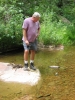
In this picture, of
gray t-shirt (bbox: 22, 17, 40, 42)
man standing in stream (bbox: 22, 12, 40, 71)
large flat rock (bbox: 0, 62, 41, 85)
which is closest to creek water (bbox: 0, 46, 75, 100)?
large flat rock (bbox: 0, 62, 41, 85)

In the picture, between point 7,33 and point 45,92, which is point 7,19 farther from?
point 45,92

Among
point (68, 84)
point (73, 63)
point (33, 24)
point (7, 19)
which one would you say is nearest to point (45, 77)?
point (68, 84)

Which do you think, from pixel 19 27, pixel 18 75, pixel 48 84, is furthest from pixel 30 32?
pixel 19 27

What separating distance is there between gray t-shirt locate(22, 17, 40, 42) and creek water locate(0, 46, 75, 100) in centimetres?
125

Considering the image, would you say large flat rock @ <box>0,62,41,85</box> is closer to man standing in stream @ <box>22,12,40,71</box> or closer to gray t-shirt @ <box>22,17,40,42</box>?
man standing in stream @ <box>22,12,40,71</box>

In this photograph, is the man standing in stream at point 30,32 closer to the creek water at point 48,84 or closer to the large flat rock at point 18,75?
the large flat rock at point 18,75

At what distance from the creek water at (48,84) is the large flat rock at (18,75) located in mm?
188

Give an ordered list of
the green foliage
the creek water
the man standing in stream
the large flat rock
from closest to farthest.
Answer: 1. the creek water
2. the large flat rock
3. the man standing in stream
4. the green foliage

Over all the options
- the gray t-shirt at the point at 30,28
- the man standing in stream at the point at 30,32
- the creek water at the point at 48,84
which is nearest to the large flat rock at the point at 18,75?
the creek water at the point at 48,84

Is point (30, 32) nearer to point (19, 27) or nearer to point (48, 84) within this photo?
point (48, 84)

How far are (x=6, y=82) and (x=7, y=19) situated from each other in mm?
6298

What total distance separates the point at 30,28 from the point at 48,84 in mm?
1884

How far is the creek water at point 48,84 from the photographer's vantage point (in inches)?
275

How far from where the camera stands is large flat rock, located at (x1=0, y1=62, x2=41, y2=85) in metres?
8.03
